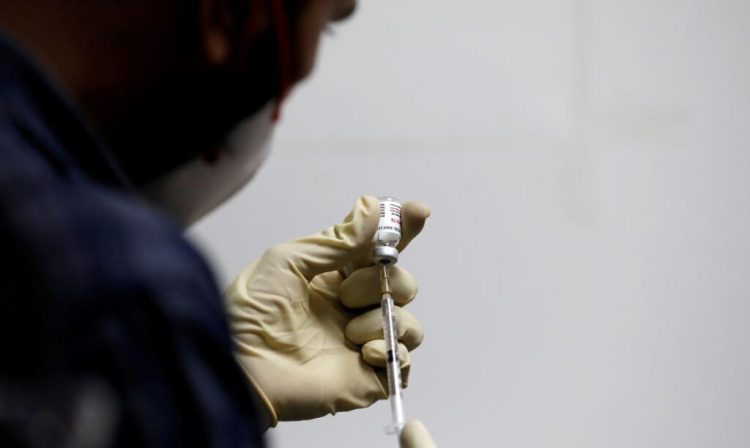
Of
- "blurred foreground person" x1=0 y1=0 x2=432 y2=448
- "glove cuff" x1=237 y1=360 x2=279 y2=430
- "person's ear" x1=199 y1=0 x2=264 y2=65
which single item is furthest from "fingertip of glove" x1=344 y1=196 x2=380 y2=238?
"person's ear" x1=199 y1=0 x2=264 y2=65

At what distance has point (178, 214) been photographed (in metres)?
0.65

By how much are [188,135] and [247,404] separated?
20cm

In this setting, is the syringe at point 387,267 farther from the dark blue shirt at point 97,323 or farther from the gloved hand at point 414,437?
the dark blue shirt at point 97,323

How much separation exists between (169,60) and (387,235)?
0.66 metres

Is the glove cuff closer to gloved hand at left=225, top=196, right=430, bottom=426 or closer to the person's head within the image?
gloved hand at left=225, top=196, right=430, bottom=426

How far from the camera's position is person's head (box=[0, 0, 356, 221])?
52 centimetres

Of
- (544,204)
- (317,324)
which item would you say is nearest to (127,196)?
(317,324)

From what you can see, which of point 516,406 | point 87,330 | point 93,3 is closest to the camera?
point 87,330

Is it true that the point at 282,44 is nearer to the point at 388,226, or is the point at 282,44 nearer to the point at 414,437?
the point at 414,437

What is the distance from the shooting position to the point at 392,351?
1.11 meters

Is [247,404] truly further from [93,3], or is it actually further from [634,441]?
[634,441]

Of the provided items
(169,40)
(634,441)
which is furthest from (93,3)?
(634,441)

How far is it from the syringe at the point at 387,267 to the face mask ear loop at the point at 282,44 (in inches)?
22.1

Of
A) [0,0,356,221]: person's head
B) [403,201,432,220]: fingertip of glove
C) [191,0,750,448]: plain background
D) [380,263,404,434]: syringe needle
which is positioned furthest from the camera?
[191,0,750,448]: plain background
